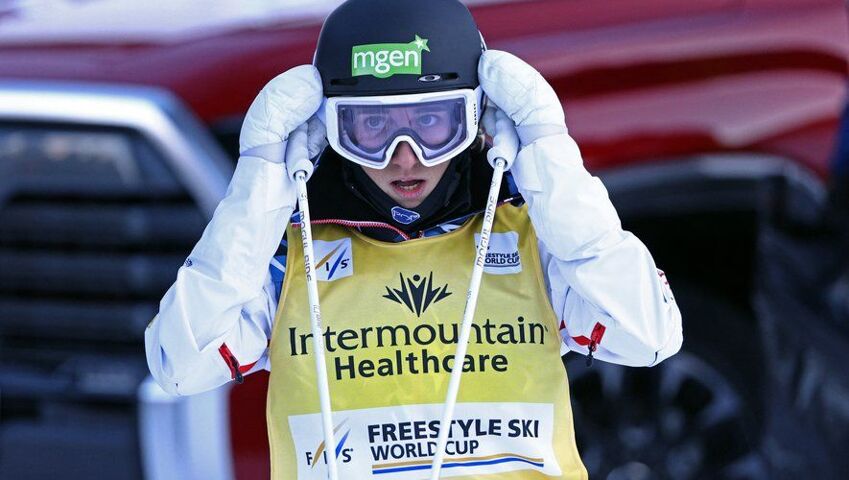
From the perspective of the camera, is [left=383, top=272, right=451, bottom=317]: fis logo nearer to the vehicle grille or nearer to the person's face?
the person's face

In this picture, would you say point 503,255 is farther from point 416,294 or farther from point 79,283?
point 79,283

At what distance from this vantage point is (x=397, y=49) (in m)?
2.98

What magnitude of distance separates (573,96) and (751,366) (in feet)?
3.45

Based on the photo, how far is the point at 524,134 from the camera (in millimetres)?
2955

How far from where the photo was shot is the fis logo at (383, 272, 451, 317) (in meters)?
3.01

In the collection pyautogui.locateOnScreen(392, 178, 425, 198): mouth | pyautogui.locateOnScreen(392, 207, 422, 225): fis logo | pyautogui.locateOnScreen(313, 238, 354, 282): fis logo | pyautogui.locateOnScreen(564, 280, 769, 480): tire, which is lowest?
pyautogui.locateOnScreen(564, 280, 769, 480): tire

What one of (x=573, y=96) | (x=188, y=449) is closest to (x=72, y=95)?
(x=188, y=449)

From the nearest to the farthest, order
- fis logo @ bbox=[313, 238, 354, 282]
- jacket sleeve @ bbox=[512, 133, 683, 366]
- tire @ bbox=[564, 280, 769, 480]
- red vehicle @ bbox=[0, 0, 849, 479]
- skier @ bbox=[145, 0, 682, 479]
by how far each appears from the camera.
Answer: jacket sleeve @ bbox=[512, 133, 683, 366] → skier @ bbox=[145, 0, 682, 479] → fis logo @ bbox=[313, 238, 354, 282] → red vehicle @ bbox=[0, 0, 849, 479] → tire @ bbox=[564, 280, 769, 480]

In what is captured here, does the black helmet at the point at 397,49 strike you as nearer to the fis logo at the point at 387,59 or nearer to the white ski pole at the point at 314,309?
the fis logo at the point at 387,59

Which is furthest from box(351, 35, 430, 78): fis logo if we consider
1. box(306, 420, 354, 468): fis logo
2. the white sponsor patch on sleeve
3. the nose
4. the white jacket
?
box(306, 420, 354, 468): fis logo

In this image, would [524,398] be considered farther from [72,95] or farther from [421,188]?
[72,95]

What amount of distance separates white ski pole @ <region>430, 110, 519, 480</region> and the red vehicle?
49.1 inches

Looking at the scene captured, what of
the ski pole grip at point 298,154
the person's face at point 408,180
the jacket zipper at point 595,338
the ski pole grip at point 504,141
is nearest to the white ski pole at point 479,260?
the ski pole grip at point 504,141

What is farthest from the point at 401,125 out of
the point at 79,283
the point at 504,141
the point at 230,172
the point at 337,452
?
the point at 79,283
